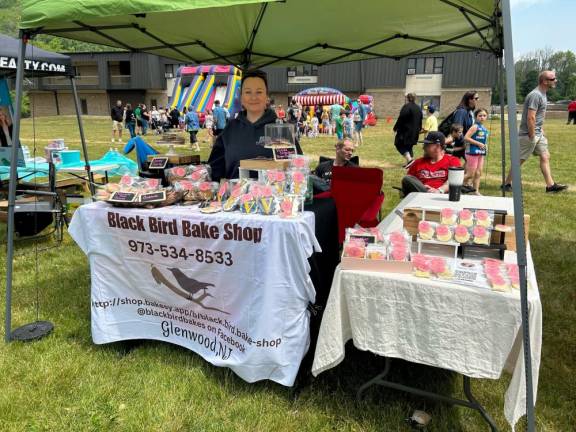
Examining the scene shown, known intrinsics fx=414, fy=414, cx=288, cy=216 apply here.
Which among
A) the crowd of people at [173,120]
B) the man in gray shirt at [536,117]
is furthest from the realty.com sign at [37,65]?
the crowd of people at [173,120]

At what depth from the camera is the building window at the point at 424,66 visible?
34562 mm

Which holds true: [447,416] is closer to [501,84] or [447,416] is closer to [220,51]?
[501,84]

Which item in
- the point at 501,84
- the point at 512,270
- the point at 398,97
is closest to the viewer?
the point at 512,270

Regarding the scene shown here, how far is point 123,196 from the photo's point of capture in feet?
8.25

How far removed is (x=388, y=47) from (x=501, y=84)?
4.51ft

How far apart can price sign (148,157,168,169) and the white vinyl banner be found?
0.46 metres

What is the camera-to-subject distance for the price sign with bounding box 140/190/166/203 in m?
2.48

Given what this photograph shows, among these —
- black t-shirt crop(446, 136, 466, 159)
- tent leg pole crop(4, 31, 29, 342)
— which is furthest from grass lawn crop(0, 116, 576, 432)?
black t-shirt crop(446, 136, 466, 159)

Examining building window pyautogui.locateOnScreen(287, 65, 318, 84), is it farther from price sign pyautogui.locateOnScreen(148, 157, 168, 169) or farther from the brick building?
price sign pyautogui.locateOnScreen(148, 157, 168, 169)

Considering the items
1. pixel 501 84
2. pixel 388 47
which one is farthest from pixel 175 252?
pixel 388 47

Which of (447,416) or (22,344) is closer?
(447,416)

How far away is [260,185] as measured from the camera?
7.81ft

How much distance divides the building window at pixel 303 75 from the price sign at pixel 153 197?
36261 millimetres

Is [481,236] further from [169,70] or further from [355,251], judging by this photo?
[169,70]
